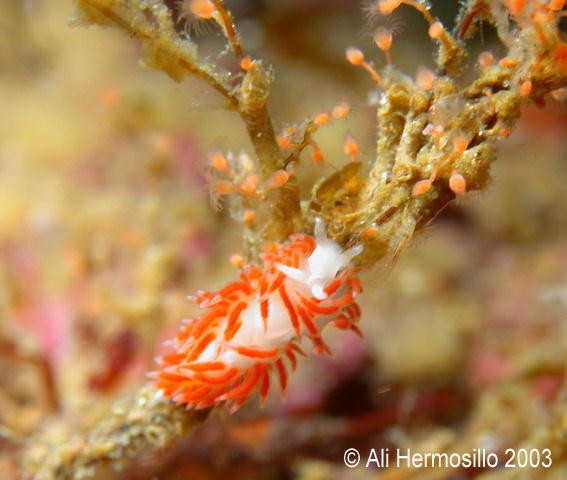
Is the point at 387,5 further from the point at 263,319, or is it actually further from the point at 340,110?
the point at 263,319

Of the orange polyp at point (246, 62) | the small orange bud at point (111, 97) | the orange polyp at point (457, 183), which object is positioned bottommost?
the orange polyp at point (457, 183)

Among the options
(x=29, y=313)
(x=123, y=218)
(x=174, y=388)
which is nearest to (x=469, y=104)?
(x=174, y=388)

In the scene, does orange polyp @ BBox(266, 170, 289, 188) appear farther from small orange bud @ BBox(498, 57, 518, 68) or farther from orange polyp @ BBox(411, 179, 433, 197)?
small orange bud @ BBox(498, 57, 518, 68)

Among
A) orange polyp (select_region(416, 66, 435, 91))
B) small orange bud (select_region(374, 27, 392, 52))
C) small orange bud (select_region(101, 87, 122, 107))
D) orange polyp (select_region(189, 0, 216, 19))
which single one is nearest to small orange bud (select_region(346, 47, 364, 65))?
small orange bud (select_region(374, 27, 392, 52))

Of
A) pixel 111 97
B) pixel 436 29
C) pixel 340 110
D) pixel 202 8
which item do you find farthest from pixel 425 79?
pixel 111 97

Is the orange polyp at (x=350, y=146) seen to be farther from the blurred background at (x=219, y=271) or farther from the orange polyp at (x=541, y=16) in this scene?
the orange polyp at (x=541, y=16)

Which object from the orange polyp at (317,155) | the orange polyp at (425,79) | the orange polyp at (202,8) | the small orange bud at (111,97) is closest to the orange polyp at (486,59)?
the orange polyp at (425,79)

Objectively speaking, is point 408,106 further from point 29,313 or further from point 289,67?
point 289,67
